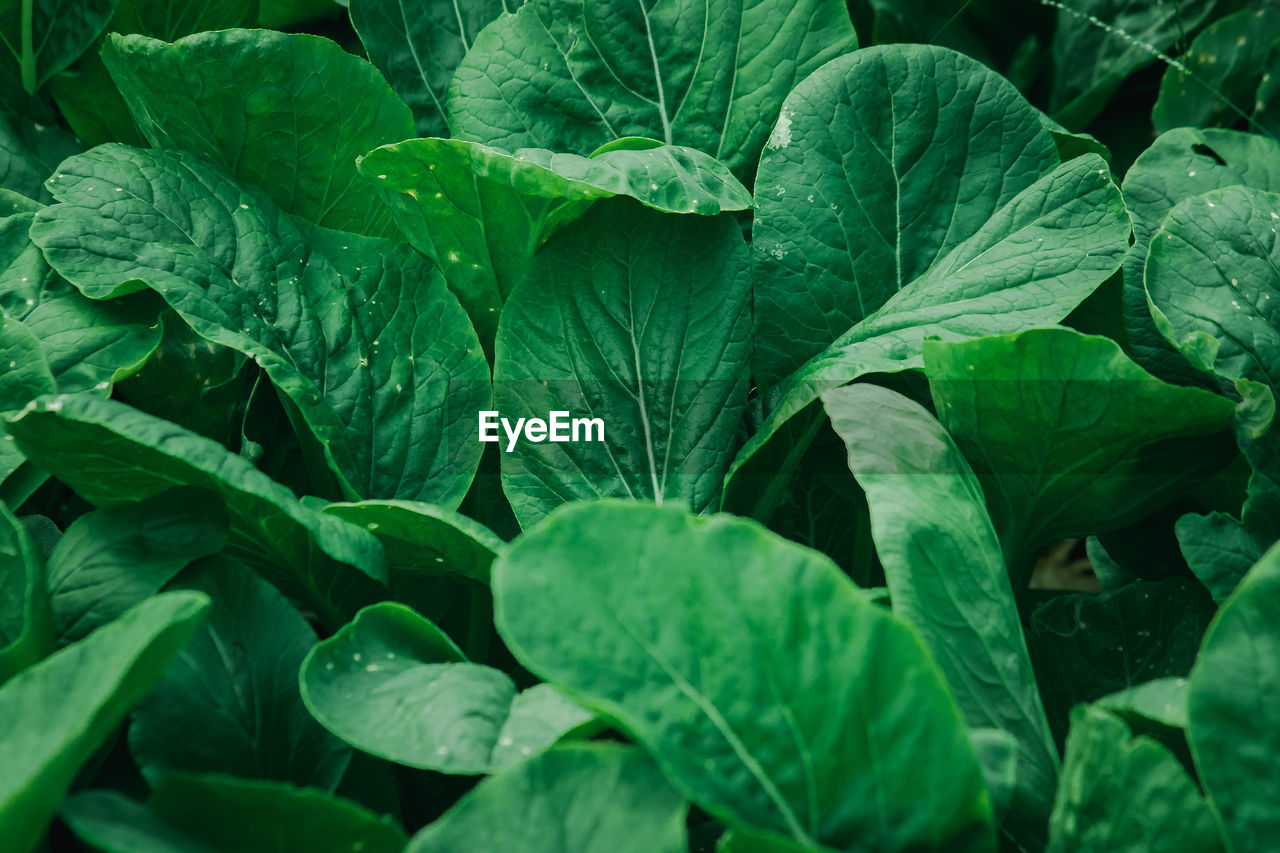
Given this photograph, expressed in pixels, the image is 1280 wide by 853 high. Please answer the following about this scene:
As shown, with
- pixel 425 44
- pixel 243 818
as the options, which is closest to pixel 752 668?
pixel 243 818

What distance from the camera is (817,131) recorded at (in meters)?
0.56

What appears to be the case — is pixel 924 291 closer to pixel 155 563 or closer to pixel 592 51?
pixel 592 51

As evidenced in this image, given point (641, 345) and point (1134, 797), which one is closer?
point (1134, 797)

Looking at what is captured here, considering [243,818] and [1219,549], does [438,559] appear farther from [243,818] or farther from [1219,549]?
[1219,549]

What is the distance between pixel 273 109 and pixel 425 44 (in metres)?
0.15

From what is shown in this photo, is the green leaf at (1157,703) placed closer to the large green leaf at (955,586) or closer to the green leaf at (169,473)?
the large green leaf at (955,586)

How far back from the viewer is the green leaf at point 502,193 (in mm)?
492

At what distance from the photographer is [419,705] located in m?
0.39

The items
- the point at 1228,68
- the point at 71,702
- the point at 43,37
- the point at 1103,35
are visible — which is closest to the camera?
the point at 71,702

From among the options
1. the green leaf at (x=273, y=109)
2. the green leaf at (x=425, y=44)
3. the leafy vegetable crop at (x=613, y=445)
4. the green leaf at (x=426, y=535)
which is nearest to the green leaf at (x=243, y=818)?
the leafy vegetable crop at (x=613, y=445)

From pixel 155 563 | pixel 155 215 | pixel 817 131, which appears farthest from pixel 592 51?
pixel 155 563

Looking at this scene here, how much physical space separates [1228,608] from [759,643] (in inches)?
6.0

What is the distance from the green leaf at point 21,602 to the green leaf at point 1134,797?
380 mm

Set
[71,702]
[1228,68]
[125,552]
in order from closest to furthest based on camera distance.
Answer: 1. [71,702]
2. [125,552]
3. [1228,68]
